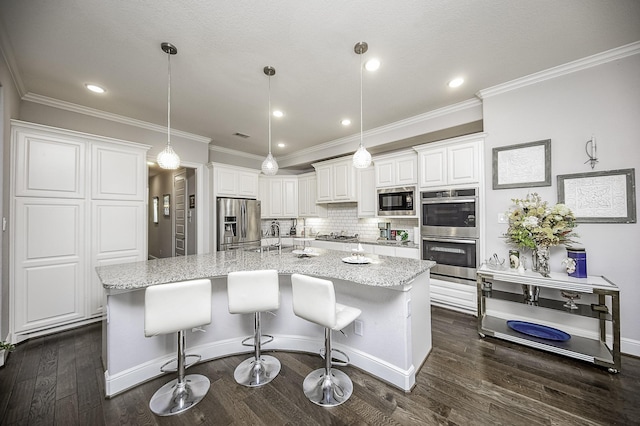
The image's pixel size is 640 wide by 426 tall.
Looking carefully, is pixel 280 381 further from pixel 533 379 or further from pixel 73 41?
pixel 73 41

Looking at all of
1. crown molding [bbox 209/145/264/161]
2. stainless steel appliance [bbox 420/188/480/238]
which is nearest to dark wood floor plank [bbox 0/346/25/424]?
crown molding [bbox 209/145/264/161]

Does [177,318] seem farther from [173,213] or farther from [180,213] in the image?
[173,213]

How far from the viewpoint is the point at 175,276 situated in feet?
6.31

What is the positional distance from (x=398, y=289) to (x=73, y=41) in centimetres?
352

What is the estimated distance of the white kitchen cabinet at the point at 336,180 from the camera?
190 inches

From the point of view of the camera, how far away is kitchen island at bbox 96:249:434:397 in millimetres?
1897

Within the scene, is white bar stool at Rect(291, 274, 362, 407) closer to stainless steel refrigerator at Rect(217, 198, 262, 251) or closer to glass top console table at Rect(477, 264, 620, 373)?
glass top console table at Rect(477, 264, 620, 373)

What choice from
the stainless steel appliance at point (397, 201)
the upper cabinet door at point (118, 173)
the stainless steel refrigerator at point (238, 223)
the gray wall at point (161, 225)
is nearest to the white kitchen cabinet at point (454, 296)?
the stainless steel appliance at point (397, 201)

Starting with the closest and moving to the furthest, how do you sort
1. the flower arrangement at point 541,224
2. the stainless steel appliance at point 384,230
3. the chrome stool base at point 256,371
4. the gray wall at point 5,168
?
the chrome stool base at point 256,371, the gray wall at point 5,168, the flower arrangement at point 541,224, the stainless steel appliance at point 384,230

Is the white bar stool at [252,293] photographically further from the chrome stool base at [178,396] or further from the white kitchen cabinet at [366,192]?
the white kitchen cabinet at [366,192]

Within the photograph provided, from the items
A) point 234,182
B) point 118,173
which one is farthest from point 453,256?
point 118,173

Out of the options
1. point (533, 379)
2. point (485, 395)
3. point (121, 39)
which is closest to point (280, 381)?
point (485, 395)

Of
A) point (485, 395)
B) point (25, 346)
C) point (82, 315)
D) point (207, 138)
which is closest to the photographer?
point (485, 395)

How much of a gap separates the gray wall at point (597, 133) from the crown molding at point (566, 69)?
45 mm
